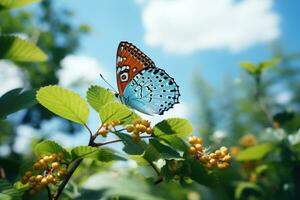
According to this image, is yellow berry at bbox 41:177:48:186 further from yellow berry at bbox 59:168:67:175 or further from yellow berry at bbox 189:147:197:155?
yellow berry at bbox 189:147:197:155

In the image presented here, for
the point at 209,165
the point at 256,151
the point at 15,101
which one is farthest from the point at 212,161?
the point at 256,151

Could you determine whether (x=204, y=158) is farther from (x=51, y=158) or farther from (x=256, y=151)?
(x=256, y=151)

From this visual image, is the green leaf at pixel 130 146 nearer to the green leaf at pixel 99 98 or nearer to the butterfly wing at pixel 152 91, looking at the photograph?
the green leaf at pixel 99 98

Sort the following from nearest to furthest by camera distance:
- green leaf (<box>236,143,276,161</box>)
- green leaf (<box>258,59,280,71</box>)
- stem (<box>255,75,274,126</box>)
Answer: green leaf (<box>236,143,276,161</box>) < stem (<box>255,75,274,126</box>) < green leaf (<box>258,59,280,71</box>)

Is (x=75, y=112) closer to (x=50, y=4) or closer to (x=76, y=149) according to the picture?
(x=76, y=149)

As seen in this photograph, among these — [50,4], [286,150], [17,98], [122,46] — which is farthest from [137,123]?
[50,4]

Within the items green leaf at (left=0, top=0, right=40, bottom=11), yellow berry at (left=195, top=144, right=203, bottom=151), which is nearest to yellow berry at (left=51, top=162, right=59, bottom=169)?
yellow berry at (left=195, top=144, right=203, bottom=151)
